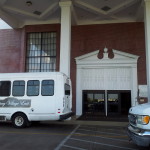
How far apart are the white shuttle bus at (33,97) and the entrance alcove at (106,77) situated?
8.07 metres

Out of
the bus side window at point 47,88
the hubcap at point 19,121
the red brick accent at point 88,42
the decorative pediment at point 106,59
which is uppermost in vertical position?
the red brick accent at point 88,42

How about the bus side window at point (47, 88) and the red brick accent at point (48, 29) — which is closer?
the bus side window at point (47, 88)

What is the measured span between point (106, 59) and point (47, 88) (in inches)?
382

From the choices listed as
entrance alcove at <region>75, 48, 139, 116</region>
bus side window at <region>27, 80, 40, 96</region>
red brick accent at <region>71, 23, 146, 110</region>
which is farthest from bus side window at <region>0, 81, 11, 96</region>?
entrance alcove at <region>75, 48, 139, 116</region>

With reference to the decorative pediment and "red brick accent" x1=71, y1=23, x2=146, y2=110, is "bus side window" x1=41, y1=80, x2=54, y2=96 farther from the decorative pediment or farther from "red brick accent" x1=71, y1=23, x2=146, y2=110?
the decorative pediment

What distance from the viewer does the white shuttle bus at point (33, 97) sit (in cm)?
1138

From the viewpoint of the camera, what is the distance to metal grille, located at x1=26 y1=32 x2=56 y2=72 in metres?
21.6

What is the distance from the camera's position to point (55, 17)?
828 inches

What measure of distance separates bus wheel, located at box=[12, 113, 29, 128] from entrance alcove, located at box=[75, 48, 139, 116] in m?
8.59

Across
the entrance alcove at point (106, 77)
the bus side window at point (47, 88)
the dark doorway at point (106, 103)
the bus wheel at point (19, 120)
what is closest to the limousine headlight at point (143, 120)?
the bus side window at point (47, 88)

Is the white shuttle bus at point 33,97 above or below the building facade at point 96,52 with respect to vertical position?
below

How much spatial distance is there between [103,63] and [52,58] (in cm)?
519

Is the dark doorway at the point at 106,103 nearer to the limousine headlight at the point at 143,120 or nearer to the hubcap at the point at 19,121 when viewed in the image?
the hubcap at the point at 19,121

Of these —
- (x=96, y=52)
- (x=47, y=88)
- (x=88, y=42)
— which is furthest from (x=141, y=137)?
(x=88, y=42)
